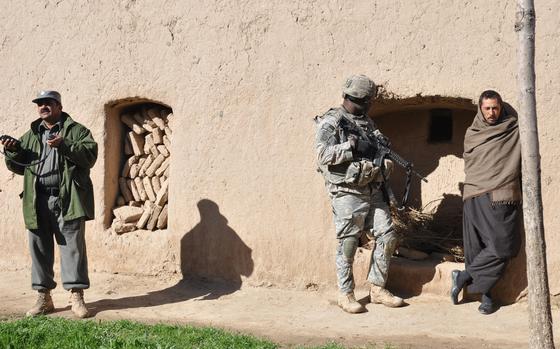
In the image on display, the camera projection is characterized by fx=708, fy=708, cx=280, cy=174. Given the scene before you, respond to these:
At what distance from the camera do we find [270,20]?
249 inches

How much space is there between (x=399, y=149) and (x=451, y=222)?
0.82 metres

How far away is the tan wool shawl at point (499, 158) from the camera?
5.32 meters

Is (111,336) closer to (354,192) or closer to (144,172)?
(354,192)

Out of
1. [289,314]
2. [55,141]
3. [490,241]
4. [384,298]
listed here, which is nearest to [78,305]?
[55,141]

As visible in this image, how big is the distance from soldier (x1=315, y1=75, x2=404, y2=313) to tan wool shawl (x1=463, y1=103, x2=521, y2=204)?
2.36 ft

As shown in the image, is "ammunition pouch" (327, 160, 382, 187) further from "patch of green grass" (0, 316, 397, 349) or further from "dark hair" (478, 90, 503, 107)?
"patch of green grass" (0, 316, 397, 349)

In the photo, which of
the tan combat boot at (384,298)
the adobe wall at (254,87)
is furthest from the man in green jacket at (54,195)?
the tan combat boot at (384,298)

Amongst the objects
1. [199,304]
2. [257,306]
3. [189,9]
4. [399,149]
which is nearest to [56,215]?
[199,304]

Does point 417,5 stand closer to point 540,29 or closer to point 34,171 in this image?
point 540,29

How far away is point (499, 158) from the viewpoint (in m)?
5.35

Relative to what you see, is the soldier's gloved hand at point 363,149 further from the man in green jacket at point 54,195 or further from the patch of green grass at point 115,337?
the man in green jacket at point 54,195

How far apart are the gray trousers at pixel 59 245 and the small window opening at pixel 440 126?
3.21 metres

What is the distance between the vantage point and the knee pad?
18.1 ft

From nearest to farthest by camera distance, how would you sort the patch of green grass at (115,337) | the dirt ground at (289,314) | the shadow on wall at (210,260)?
the patch of green grass at (115,337) < the dirt ground at (289,314) < the shadow on wall at (210,260)
